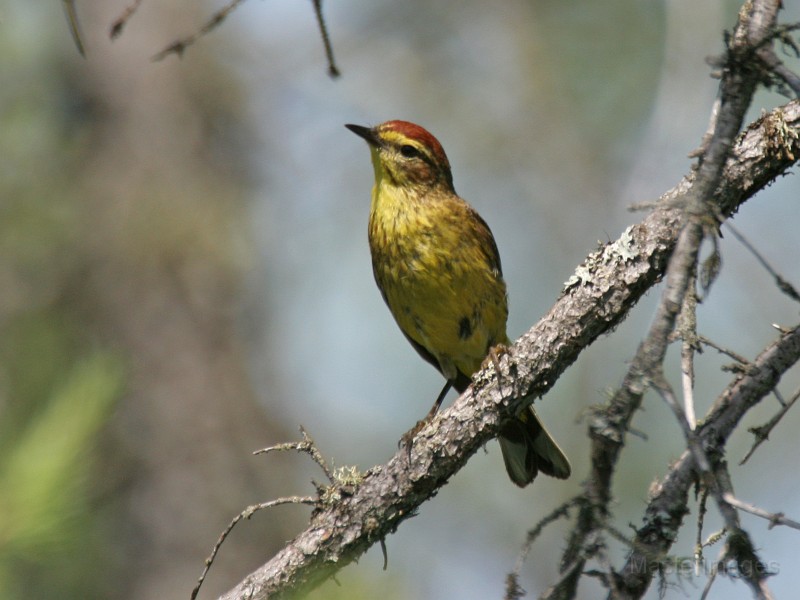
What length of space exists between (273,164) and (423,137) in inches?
167

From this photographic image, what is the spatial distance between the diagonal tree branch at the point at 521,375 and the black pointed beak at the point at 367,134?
2.85 metres

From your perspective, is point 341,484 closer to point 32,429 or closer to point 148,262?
point 32,429

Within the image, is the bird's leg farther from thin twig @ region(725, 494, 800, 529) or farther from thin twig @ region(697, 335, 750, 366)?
thin twig @ region(725, 494, 800, 529)

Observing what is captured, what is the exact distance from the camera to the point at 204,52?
1049 centimetres

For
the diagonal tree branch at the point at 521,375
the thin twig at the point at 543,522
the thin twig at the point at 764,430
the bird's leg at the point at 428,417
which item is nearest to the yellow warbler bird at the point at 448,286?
the bird's leg at the point at 428,417

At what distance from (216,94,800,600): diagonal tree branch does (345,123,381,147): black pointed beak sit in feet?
9.35

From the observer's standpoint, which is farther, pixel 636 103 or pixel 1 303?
pixel 636 103

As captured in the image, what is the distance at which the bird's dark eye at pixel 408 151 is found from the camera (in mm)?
6207

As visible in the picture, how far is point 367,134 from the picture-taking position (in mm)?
6301

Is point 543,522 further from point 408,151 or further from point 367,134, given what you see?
point 367,134

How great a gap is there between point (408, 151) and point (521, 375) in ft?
9.64

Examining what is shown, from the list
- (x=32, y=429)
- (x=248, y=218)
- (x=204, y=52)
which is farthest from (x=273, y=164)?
(x=32, y=429)

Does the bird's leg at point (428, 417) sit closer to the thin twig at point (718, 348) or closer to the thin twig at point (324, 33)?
the thin twig at point (718, 348)

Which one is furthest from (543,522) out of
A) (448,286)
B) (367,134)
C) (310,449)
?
(367,134)
